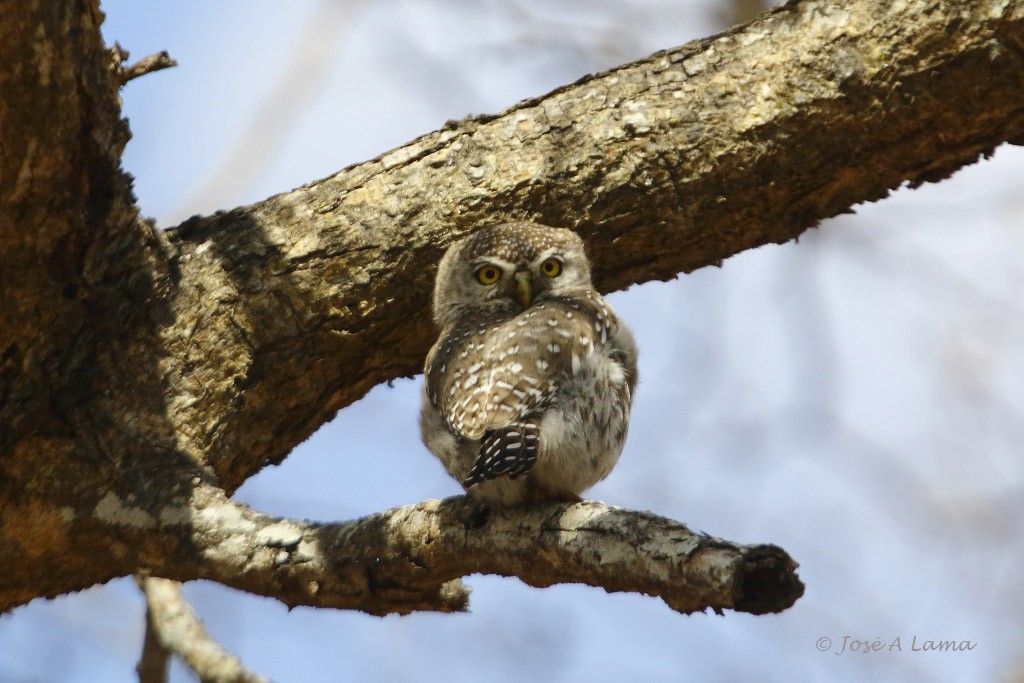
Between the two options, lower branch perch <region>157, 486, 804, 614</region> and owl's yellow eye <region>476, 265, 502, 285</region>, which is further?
owl's yellow eye <region>476, 265, 502, 285</region>

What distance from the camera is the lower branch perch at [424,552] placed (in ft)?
8.61

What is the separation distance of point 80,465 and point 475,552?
5.09ft

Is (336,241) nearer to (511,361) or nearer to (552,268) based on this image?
(552,268)

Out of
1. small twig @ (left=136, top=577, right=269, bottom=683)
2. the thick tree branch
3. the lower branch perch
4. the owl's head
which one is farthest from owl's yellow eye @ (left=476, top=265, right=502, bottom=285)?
small twig @ (left=136, top=577, right=269, bottom=683)

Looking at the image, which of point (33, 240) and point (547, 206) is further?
point (547, 206)

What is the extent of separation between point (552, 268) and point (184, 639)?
2134 mm

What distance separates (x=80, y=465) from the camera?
3.80m

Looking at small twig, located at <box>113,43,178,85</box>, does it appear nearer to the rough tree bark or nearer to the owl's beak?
the rough tree bark

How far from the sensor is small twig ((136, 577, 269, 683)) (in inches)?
171

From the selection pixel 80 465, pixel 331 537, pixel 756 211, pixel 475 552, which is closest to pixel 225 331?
pixel 80 465

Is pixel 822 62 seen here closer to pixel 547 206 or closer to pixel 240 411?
pixel 547 206

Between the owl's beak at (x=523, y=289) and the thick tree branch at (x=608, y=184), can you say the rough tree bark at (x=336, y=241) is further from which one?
the owl's beak at (x=523, y=289)

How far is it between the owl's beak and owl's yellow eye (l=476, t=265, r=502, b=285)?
0.23 feet

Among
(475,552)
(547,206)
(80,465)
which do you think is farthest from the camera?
(547,206)
